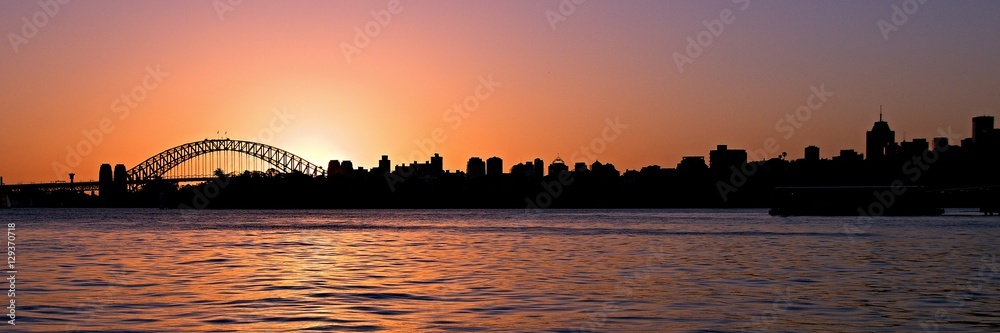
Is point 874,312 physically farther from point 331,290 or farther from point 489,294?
point 331,290

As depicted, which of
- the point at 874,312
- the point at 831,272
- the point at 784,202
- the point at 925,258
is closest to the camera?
the point at 874,312

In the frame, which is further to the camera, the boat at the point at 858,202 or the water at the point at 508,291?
the boat at the point at 858,202

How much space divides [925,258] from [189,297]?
34144 millimetres

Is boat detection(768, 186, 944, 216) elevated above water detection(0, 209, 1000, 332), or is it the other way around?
boat detection(768, 186, 944, 216)

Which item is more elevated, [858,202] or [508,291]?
[858,202]

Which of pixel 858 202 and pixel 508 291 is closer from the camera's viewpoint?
pixel 508 291

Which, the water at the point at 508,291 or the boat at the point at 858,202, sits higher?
the boat at the point at 858,202

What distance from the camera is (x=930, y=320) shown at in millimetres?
25812

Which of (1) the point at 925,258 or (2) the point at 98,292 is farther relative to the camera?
(1) the point at 925,258

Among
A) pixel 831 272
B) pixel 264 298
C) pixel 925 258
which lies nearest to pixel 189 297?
pixel 264 298

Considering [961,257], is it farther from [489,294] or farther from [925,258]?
[489,294]

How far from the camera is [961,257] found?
52.7 metres

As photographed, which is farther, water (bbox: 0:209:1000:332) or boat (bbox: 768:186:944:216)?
A: boat (bbox: 768:186:944:216)

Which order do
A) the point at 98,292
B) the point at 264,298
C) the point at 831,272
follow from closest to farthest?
the point at 264,298 → the point at 98,292 → the point at 831,272
